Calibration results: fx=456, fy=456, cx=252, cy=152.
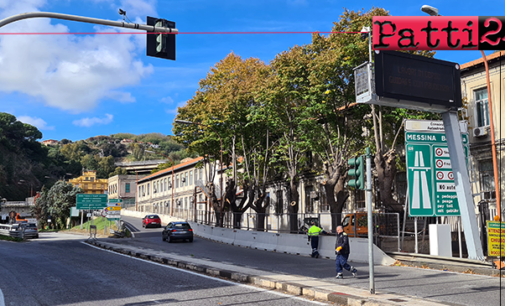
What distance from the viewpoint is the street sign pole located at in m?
15.7

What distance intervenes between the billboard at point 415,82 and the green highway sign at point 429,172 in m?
2.46

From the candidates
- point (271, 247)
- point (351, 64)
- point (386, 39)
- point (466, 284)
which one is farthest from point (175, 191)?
point (386, 39)

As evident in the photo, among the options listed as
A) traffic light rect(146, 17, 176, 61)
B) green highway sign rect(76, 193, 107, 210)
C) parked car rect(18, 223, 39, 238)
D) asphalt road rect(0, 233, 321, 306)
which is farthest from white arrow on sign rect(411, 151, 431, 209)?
parked car rect(18, 223, 39, 238)

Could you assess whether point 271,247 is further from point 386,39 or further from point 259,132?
point 386,39

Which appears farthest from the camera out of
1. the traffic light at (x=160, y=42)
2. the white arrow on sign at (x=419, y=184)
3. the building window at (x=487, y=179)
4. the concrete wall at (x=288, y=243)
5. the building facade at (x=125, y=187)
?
the building facade at (x=125, y=187)

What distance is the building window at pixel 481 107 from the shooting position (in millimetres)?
25312

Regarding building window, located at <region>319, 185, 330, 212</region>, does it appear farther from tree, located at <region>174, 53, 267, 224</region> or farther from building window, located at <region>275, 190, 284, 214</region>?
building window, located at <region>275, 190, 284, 214</region>

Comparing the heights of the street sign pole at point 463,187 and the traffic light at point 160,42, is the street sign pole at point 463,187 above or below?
below

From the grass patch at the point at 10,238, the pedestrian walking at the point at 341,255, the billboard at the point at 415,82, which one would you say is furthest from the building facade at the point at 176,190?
the billboard at the point at 415,82

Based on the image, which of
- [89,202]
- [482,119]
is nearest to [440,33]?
[482,119]

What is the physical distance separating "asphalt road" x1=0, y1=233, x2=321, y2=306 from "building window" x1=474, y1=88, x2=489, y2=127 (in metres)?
18.8

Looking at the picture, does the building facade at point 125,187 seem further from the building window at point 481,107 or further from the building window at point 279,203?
the building window at point 481,107

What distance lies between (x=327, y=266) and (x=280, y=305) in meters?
8.63

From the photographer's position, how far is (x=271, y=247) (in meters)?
27.2
